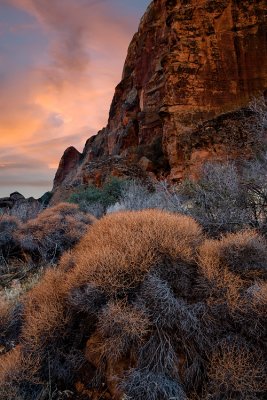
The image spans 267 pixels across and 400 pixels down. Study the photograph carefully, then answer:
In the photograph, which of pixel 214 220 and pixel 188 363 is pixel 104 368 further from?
pixel 214 220

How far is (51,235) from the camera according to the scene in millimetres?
9359

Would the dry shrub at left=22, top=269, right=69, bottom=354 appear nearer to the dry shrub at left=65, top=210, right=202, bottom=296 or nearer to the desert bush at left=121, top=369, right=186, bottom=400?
the dry shrub at left=65, top=210, right=202, bottom=296

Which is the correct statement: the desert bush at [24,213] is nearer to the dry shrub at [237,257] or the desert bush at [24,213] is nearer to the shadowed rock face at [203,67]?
the shadowed rock face at [203,67]

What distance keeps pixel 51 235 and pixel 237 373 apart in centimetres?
688

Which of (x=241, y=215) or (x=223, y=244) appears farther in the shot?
(x=241, y=215)

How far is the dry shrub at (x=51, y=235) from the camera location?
8.95 metres

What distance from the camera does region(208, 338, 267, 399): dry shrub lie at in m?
3.36

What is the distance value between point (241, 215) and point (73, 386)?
479 cm

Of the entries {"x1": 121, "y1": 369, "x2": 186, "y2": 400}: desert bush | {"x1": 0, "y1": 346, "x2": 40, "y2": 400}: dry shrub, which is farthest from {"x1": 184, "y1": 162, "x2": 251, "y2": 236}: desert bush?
{"x1": 0, "y1": 346, "x2": 40, "y2": 400}: dry shrub

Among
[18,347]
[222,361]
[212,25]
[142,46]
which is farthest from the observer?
[142,46]

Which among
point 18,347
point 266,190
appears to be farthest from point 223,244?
point 266,190

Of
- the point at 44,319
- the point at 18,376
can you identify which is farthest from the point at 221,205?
the point at 18,376

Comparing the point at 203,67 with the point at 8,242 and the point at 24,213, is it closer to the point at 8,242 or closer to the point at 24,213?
the point at 24,213

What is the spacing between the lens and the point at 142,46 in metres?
44.3
